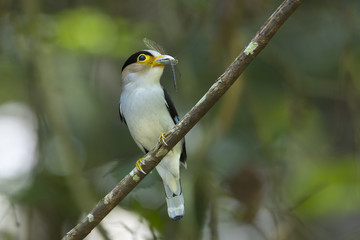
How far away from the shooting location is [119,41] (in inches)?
201

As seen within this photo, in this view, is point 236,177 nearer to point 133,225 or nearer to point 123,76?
point 133,225

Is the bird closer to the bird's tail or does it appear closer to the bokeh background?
the bird's tail

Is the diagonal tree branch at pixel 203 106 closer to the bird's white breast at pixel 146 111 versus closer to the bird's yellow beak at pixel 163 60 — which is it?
the bird's yellow beak at pixel 163 60

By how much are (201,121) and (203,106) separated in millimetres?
2469

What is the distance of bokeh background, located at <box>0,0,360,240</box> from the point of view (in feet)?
13.6

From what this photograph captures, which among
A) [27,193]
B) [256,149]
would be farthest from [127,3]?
[27,193]

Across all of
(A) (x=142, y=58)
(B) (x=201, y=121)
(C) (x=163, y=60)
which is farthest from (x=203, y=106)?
(B) (x=201, y=121)

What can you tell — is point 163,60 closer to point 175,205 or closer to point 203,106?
point 203,106

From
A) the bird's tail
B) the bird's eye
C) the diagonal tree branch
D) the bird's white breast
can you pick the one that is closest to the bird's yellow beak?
the bird's eye

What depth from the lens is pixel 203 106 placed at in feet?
8.00

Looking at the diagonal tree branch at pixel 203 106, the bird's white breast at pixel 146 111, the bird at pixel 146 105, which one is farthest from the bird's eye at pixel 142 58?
the diagonal tree branch at pixel 203 106

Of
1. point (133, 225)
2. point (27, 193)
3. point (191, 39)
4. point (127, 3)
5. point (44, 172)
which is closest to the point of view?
point (133, 225)

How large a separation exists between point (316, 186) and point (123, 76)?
2.15m

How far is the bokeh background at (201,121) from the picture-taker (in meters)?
4.15
